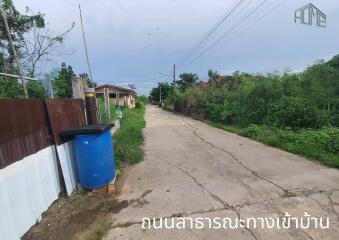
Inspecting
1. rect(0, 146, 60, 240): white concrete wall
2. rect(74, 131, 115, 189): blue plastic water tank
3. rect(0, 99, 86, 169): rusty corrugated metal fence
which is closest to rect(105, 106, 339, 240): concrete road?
rect(74, 131, 115, 189): blue plastic water tank

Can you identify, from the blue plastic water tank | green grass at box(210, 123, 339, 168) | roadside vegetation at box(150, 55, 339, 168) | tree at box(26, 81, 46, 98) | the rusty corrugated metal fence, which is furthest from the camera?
roadside vegetation at box(150, 55, 339, 168)

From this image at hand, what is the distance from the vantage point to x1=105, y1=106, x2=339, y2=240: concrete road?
2.96 m

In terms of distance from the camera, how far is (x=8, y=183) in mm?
2754

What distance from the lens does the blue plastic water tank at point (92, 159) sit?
404 cm

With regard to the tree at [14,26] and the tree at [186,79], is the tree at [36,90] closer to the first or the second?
the tree at [14,26]

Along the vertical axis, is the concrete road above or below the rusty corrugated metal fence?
below

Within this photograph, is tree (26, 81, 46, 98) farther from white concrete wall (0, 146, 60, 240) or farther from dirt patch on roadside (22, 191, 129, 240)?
dirt patch on roadside (22, 191, 129, 240)

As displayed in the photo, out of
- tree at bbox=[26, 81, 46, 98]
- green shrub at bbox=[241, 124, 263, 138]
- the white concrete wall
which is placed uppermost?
tree at bbox=[26, 81, 46, 98]

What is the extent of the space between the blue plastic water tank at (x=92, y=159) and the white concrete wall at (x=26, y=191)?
405 mm

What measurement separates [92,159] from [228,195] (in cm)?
234

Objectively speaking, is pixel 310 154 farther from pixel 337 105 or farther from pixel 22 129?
pixel 22 129

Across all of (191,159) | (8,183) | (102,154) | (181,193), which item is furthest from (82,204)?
(191,159)

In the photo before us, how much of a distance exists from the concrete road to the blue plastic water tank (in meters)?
0.52

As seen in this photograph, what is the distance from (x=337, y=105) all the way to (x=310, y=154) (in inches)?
151
